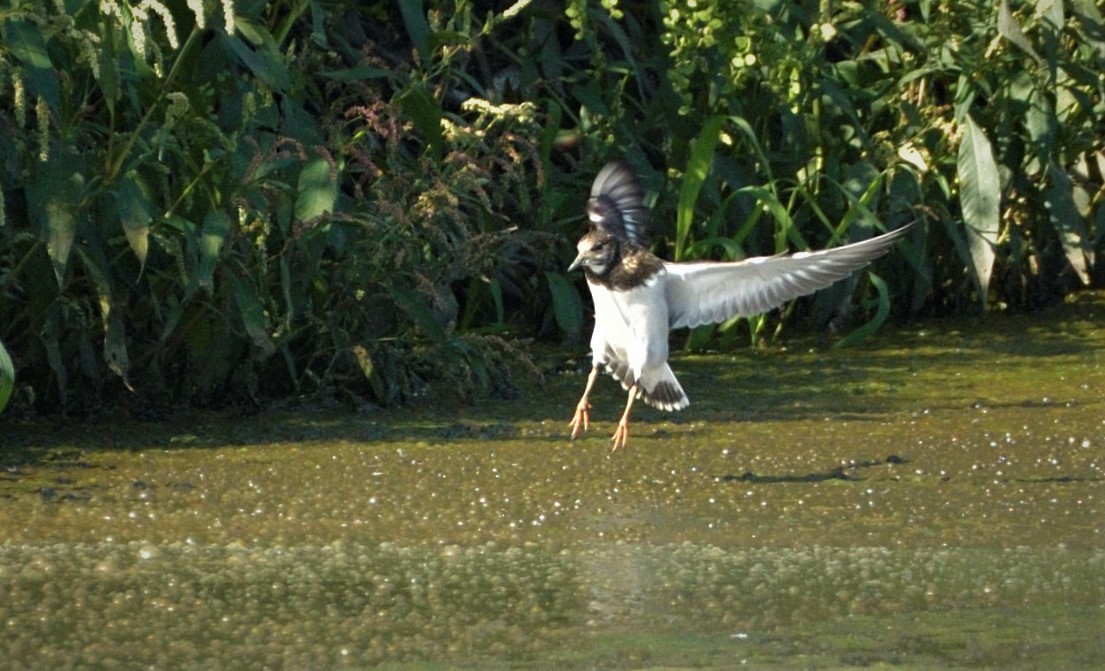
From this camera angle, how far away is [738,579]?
Answer: 13.6 feet

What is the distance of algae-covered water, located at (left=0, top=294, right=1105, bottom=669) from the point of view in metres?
3.64

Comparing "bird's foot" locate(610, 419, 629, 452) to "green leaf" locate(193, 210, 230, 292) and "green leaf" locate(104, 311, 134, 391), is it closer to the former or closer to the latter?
"green leaf" locate(193, 210, 230, 292)

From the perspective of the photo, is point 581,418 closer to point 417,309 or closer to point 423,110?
point 417,309

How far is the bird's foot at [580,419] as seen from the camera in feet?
18.8

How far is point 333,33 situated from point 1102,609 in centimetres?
374

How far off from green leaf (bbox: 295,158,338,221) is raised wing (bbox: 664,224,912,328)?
1092 mm

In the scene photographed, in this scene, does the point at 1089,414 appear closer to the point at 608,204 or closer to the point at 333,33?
the point at 608,204

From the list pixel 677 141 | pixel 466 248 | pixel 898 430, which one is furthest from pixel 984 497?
pixel 677 141

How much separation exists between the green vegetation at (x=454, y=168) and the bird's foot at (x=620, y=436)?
0.55 metres

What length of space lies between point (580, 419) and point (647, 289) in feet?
1.49

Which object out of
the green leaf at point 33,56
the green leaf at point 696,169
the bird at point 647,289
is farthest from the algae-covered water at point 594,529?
the green leaf at point 33,56

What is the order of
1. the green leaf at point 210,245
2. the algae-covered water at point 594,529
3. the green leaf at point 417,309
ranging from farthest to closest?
the green leaf at point 417,309
the green leaf at point 210,245
the algae-covered water at point 594,529

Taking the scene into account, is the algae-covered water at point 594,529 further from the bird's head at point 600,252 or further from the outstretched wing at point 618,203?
the outstretched wing at point 618,203

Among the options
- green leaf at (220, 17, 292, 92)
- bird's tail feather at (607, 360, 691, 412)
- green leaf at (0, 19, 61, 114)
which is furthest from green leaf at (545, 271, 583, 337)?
green leaf at (0, 19, 61, 114)
